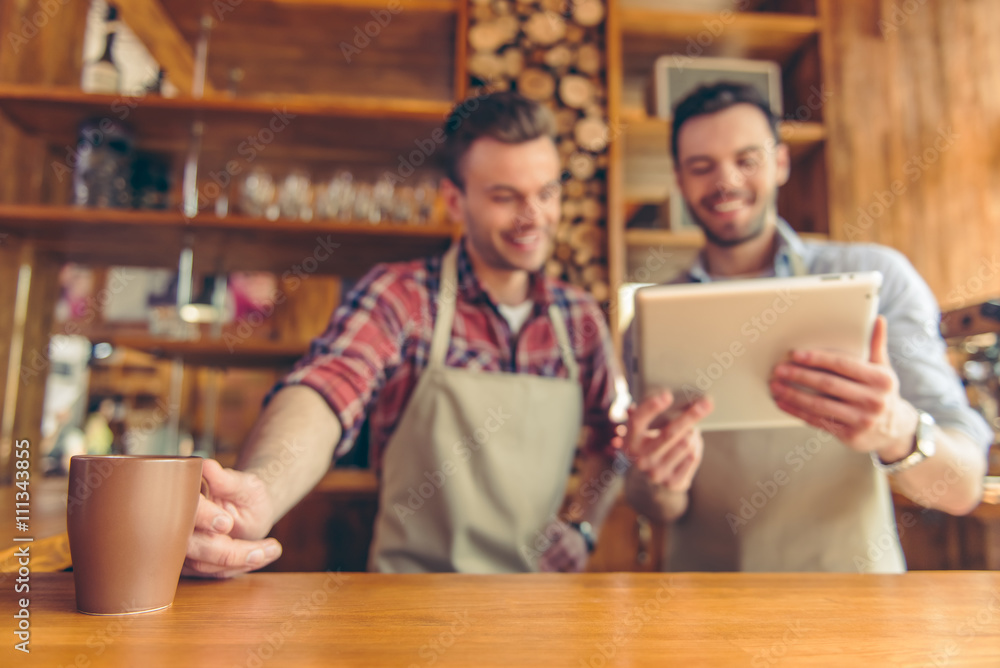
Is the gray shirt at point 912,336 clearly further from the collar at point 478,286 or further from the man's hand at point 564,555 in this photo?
the man's hand at point 564,555

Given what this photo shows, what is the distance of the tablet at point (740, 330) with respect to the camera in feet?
3.20

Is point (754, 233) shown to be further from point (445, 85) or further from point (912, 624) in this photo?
point (445, 85)

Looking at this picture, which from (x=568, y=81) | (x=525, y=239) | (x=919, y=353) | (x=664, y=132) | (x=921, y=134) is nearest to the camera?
(x=919, y=353)

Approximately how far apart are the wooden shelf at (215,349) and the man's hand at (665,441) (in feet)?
4.97

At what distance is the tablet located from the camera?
3.20 ft

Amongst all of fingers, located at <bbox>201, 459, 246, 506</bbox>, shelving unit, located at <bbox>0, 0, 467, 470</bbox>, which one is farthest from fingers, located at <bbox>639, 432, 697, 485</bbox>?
shelving unit, located at <bbox>0, 0, 467, 470</bbox>

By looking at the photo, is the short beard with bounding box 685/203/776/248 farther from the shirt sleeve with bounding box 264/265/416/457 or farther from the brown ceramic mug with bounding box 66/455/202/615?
the brown ceramic mug with bounding box 66/455/202/615

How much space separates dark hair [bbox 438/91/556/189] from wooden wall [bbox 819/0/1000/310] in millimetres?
1829

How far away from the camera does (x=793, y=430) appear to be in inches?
51.0

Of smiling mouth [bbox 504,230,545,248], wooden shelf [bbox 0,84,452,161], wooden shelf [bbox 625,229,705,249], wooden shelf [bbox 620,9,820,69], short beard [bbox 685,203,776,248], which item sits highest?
wooden shelf [bbox 620,9,820,69]

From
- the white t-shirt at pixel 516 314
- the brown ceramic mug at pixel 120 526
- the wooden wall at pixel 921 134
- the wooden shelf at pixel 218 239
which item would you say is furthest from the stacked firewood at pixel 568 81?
the brown ceramic mug at pixel 120 526

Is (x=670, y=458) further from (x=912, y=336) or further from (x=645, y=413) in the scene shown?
(x=912, y=336)

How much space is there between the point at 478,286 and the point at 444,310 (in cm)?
9

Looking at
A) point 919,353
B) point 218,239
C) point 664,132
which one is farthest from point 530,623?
point 664,132
